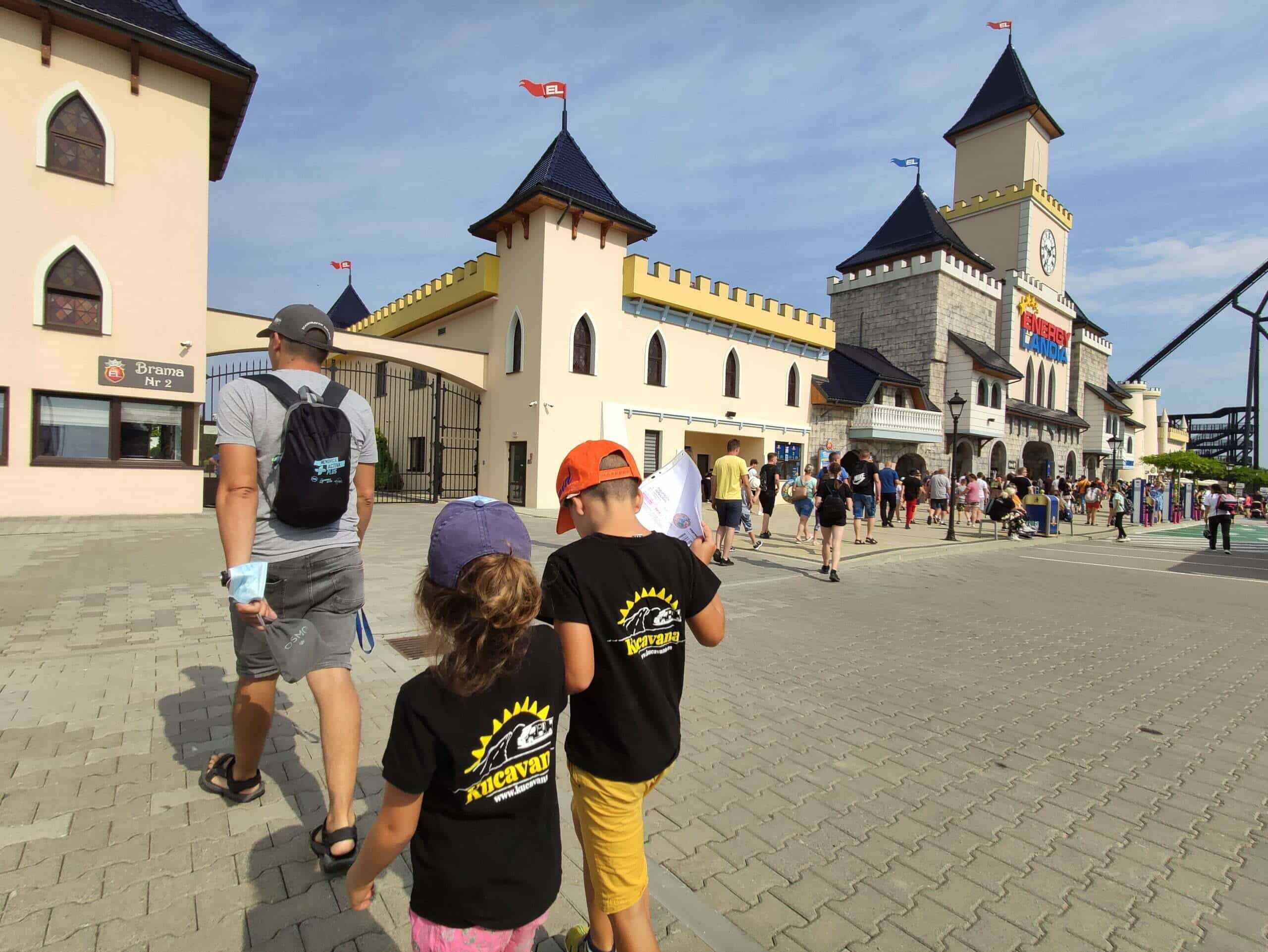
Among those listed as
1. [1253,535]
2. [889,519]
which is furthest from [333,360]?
[1253,535]

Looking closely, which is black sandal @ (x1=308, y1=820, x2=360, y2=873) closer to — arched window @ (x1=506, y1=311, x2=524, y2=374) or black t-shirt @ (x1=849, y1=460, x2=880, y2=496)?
black t-shirt @ (x1=849, y1=460, x2=880, y2=496)

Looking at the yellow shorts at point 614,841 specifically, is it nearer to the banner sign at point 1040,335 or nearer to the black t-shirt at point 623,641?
the black t-shirt at point 623,641

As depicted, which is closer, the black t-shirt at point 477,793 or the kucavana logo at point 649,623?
the black t-shirt at point 477,793

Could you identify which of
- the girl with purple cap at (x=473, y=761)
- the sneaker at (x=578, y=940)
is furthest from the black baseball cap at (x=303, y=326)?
the sneaker at (x=578, y=940)

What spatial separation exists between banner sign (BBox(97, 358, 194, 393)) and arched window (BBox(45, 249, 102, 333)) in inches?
27.2

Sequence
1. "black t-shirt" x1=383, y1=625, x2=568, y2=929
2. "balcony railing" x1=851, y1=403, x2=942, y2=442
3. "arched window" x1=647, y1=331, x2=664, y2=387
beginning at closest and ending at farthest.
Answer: "black t-shirt" x1=383, y1=625, x2=568, y2=929, "arched window" x1=647, y1=331, x2=664, y2=387, "balcony railing" x1=851, y1=403, x2=942, y2=442

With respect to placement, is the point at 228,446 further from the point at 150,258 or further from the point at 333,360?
the point at 333,360

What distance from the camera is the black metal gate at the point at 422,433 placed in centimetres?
2156

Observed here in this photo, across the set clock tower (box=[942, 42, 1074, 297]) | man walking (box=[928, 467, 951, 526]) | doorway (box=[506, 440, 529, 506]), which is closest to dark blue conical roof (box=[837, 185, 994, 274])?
clock tower (box=[942, 42, 1074, 297])

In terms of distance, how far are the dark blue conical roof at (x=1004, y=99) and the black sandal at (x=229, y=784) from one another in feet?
144

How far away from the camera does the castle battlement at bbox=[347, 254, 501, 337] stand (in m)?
20.7

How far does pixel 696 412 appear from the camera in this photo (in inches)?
902

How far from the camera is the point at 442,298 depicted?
2295 cm

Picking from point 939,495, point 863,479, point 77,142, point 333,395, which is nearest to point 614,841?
point 333,395
